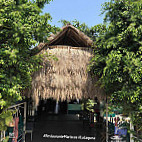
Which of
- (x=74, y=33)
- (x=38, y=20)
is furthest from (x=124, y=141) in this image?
(x=38, y=20)

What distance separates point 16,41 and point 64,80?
1606 millimetres

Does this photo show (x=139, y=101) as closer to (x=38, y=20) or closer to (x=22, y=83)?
(x=22, y=83)

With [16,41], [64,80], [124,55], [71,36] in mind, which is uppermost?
[71,36]

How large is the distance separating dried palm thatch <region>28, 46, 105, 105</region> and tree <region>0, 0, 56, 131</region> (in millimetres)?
→ 584

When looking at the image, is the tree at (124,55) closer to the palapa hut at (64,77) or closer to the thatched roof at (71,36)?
the palapa hut at (64,77)

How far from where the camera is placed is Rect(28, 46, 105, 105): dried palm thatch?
13.4 feet

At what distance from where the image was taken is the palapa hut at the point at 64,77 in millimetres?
4074

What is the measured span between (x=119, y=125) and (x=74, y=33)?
2.96 m

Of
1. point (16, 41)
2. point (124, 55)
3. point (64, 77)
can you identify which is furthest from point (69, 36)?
point (16, 41)

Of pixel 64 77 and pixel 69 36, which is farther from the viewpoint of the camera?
pixel 69 36

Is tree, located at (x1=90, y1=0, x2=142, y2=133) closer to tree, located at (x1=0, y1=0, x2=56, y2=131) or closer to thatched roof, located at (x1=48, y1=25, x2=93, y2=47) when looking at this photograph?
thatched roof, located at (x1=48, y1=25, x2=93, y2=47)

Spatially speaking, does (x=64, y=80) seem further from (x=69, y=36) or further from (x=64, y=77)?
(x=69, y=36)

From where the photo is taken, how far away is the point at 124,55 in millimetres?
3738

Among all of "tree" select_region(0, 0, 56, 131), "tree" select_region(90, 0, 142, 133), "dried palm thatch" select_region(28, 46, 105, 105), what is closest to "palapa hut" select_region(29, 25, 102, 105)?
"dried palm thatch" select_region(28, 46, 105, 105)
